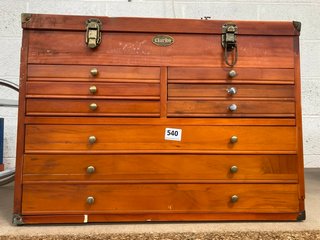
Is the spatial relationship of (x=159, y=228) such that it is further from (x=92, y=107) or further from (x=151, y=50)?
(x=151, y=50)

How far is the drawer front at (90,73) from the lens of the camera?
1.16 metres

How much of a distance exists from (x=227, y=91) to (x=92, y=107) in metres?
0.56

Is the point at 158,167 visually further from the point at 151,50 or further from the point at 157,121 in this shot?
the point at 151,50

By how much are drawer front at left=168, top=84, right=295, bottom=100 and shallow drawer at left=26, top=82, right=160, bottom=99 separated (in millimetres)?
93

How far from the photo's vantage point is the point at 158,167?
118 cm

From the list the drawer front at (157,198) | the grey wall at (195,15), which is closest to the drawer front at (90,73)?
the drawer front at (157,198)

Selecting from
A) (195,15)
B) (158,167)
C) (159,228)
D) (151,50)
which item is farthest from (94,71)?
(195,15)

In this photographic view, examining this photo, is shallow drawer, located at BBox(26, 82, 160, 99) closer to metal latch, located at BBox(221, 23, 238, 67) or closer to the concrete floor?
metal latch, located at BBox(221, 23, 238, 67)

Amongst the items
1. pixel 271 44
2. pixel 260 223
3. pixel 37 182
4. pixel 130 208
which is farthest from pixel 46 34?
pixel 260 223

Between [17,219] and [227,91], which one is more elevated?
[227,91]

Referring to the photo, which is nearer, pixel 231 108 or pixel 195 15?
pixel 231 108

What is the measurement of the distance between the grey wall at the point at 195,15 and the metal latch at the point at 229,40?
1.01 meters

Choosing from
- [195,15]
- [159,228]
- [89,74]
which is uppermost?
[195,15]

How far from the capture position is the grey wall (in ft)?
6.70
